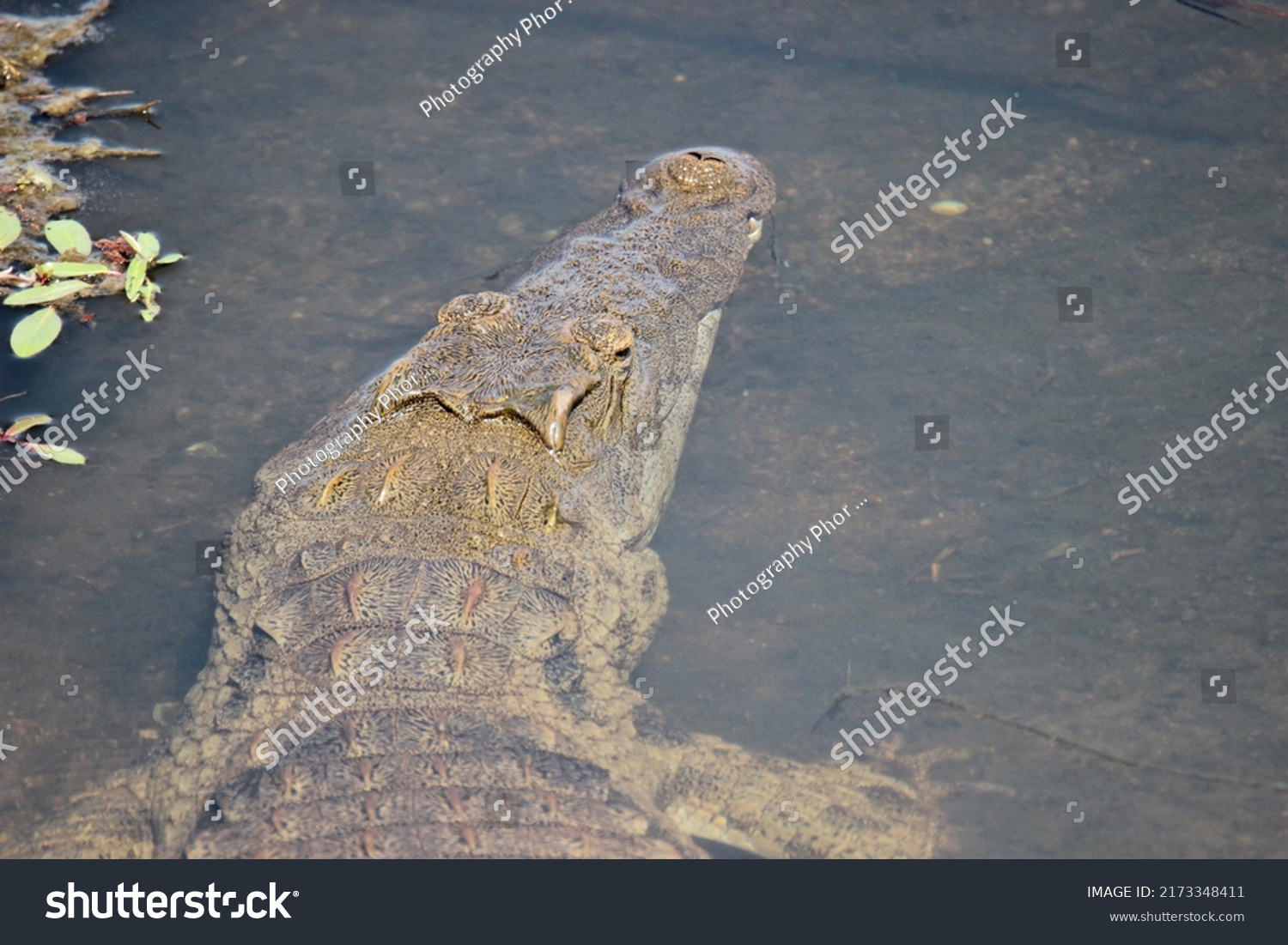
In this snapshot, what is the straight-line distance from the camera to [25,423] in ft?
19.4

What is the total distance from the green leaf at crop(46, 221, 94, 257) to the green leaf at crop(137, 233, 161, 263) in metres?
0.31

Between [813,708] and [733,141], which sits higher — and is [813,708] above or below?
below

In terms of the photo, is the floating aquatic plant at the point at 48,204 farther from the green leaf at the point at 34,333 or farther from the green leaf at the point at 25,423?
the green leaf at the point at 25,423

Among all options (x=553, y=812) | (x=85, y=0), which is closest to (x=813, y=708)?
(x=553, y=812)

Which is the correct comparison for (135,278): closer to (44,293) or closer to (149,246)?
(149,246)

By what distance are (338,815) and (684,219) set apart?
13.4 feet

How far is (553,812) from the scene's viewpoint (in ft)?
13.2

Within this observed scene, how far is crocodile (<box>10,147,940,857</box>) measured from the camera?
157 inches

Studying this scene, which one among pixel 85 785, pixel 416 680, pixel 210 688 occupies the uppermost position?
pixel 416 680

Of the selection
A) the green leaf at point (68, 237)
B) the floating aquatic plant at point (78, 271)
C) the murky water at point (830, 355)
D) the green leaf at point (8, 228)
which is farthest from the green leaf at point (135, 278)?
the green leaf at point (8, 228)

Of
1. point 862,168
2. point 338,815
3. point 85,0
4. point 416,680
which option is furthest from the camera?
point 85,0

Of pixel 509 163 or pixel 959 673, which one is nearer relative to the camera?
pixel 959 673

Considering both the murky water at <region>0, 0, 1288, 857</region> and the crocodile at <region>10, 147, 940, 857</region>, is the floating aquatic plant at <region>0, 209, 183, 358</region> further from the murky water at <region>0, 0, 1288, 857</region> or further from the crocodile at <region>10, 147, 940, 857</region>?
the crocodile at <region>10, 147, 940, 857</region>

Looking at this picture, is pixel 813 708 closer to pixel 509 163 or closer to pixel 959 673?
pixel 959 673
